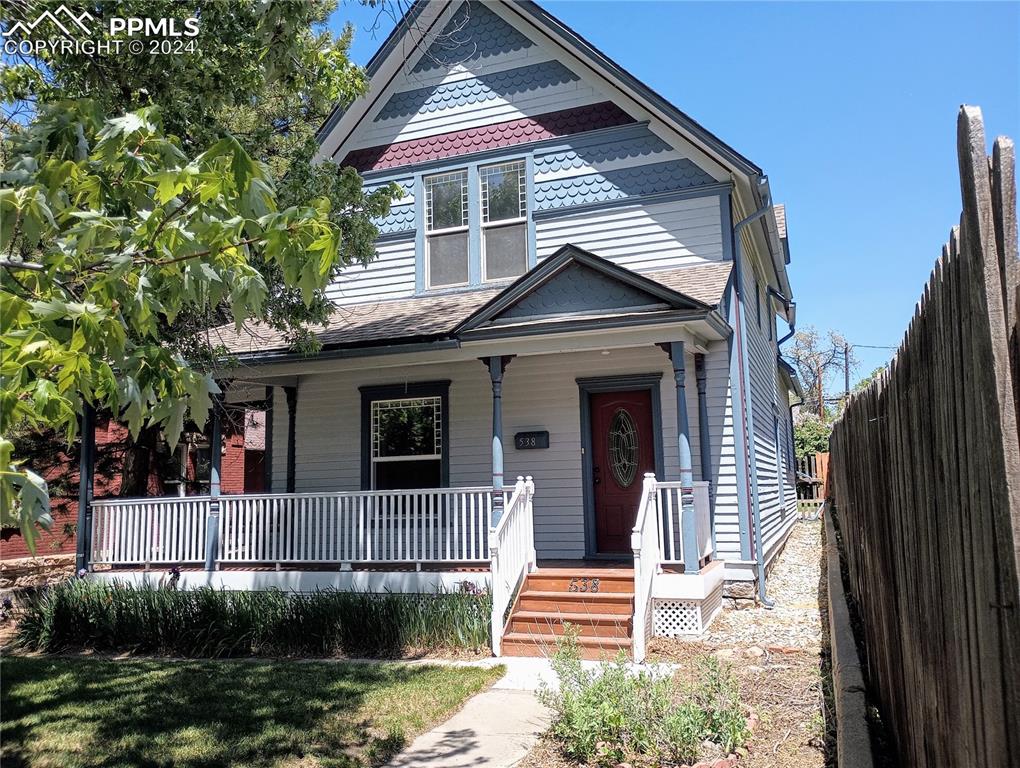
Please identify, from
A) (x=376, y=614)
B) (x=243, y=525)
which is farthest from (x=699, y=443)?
(x=243, y=525)

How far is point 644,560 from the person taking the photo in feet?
28.7

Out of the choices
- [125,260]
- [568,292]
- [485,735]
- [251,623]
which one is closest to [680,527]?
[568,292]

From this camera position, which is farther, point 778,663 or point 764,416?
point 764,416

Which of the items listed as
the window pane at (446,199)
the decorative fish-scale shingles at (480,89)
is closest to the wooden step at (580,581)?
the window pane at (446,199)

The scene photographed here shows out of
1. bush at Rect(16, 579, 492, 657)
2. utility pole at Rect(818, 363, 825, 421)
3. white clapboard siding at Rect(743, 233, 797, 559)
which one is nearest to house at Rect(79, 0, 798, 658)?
white clapboard siding at Rect(743, 233, 797, 559)

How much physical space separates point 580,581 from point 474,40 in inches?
358

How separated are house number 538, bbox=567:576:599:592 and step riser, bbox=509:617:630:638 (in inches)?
23.5

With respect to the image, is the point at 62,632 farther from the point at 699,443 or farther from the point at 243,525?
the point at 699,443

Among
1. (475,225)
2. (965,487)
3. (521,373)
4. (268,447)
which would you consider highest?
(475,225)

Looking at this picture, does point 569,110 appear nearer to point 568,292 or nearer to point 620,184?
point 620,184

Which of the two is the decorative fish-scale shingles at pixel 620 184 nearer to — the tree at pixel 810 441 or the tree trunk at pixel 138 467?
the tree trunk at pixel 138 467

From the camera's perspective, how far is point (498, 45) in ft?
42.4

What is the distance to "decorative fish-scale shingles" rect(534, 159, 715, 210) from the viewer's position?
11.6 metres

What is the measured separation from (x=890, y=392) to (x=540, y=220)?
9.05m
